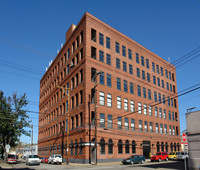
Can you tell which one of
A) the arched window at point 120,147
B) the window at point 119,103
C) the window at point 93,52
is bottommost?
the arched window at point 120,147

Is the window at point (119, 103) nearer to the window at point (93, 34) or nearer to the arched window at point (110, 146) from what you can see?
the arched window at point (110, 146)

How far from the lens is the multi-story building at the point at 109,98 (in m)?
39.2

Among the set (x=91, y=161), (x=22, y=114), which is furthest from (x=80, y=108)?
(x=22, y=114)

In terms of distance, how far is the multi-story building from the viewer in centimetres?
3919

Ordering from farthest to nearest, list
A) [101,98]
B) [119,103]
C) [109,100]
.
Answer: [119,103]
[109,100]
[101,98]

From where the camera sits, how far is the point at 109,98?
1663 inches

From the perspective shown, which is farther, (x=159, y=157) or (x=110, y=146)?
(x=110, y=146)

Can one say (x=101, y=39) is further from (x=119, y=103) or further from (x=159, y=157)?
(x=159, y=157)

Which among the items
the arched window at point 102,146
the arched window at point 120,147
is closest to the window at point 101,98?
the arched window at point 102,146

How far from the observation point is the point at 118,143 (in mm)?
41250

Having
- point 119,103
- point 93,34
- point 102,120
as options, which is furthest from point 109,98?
point 93,34

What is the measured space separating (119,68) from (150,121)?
1521cm

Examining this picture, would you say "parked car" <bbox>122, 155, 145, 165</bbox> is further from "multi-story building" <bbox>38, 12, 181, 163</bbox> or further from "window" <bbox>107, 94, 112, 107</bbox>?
"window" <bbox>107, 94, 112, 107</bbox>

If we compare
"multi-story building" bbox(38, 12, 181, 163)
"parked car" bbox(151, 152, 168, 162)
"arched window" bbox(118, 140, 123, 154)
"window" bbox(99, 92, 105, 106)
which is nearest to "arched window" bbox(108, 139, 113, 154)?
"multi-story building" bbox(38, 12, 181, 163)
